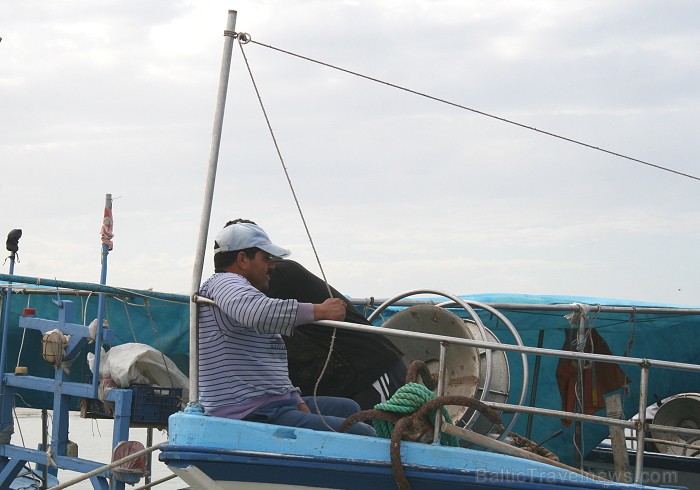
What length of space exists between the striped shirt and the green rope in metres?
0.53

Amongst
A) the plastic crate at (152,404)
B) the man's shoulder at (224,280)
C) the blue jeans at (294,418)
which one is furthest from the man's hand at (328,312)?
the plastic crate at (152,404)

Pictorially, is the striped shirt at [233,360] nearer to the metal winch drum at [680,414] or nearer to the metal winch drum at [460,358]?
the metal winch drum at [460,358]

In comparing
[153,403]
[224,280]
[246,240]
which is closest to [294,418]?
[224,280]

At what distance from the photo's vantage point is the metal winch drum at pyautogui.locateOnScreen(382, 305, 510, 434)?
596 centimetres

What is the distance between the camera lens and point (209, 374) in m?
5.06

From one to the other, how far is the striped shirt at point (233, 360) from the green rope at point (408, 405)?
0.53m

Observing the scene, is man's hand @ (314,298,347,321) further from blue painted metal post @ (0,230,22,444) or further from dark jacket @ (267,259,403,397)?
blue painted metal post @ (0,230,22,444)

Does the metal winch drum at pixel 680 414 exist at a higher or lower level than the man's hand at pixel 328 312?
lower

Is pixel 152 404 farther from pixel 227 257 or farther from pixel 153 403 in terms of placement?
pixel 227 257

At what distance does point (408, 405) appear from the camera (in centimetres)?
486

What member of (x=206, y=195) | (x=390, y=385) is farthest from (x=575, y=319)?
(x=206, y=195)

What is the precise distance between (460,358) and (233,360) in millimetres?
1738

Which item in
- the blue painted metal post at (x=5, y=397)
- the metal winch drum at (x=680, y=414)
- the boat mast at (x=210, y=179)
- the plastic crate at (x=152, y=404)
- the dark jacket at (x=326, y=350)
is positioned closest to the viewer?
the boat mast at (x=210, y=179)

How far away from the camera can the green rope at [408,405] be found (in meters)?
4.85
